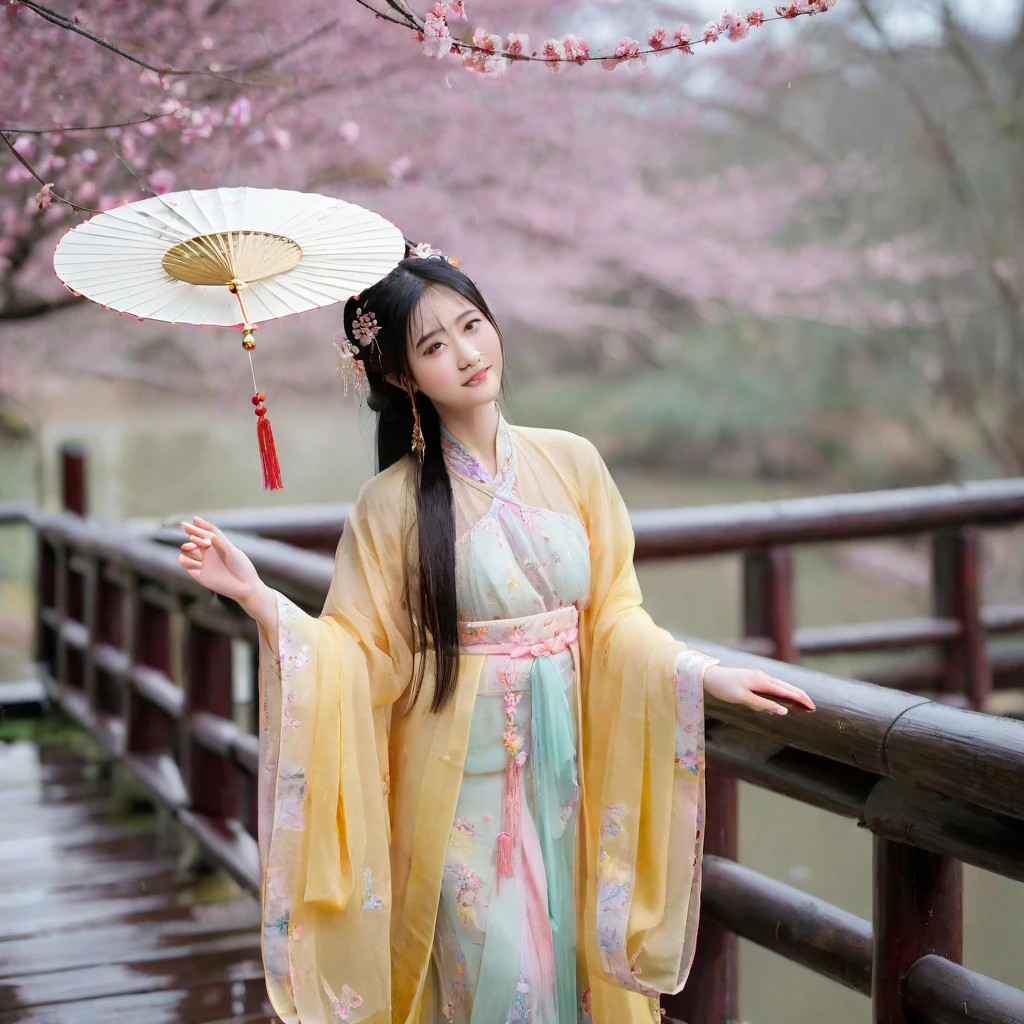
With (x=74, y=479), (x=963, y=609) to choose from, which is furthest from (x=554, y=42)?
(x=74, y=479)

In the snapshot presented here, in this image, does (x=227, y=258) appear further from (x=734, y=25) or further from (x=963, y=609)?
(x=963, y=609)

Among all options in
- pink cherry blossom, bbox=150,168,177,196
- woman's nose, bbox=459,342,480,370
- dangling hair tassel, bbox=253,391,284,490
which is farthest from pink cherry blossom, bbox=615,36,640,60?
pink cherry blossom, bbox=150,168,177,196

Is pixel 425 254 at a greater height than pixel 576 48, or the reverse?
pixel 576 48

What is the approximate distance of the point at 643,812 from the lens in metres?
1.85

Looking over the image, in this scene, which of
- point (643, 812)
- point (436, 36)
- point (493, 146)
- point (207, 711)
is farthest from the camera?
point (493, 146)

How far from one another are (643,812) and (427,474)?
0.61m

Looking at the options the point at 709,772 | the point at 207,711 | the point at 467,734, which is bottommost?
the point at 207,711

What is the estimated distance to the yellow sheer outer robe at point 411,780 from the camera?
177cm

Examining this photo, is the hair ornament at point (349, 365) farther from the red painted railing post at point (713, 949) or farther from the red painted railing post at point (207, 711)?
the red painted railing post at point (207, 711)

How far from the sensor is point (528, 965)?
1.85 metres

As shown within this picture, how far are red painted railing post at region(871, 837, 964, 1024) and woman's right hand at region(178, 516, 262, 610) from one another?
96 cm

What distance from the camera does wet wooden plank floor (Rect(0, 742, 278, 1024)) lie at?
8.59ft

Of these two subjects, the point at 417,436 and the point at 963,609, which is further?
the point at 963,609

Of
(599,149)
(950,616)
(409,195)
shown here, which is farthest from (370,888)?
(599,149)
